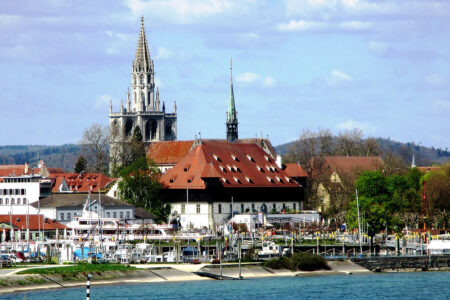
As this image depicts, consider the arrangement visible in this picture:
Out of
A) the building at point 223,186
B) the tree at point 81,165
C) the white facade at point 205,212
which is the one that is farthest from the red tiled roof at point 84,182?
the tree at point 81,165

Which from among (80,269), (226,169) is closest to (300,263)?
(80,269)

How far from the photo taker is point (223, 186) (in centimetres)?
15400

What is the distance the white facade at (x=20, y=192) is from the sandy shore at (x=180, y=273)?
50421 millimetres

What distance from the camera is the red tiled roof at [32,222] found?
13725 cm

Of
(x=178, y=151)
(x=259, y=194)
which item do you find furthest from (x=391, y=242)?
(x=178, y=151)

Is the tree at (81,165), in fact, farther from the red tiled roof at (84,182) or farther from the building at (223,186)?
the building at (223,186)

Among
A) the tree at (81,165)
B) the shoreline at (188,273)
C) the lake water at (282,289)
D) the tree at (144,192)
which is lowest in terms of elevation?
the lake water at (282,289)

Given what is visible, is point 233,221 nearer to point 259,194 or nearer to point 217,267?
point 259,194

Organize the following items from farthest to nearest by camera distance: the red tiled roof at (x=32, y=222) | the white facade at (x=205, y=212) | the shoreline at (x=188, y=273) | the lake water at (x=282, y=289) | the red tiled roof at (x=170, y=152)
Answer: the red tiled roof at (x=170, y=152) → the white facade at (x=205, y=212) → the red tiled roof at (x=32, y=222) → the shoreline at (x=188, y=273) → the lake water at (x=282, y=289)

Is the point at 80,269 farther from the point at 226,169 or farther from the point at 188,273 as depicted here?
the point at 226,169

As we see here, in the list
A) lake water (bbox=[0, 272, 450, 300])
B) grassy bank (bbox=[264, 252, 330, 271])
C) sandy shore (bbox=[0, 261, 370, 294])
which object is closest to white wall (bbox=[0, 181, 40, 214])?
sandy shore (bbox=[0, 261, 370, 294])

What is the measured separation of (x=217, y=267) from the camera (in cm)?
10762

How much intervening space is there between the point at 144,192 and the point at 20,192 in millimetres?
15937

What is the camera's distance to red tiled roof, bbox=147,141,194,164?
635ft
